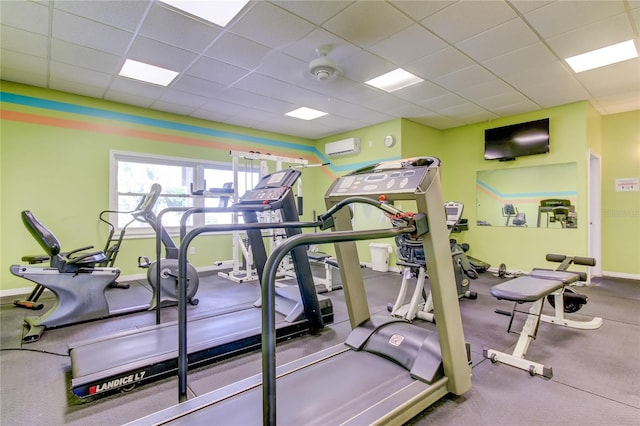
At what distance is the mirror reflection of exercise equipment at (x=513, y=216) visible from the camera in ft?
18.8

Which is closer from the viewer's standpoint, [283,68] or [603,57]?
[603,57]

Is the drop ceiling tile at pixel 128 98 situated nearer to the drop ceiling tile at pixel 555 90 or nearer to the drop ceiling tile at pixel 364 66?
the drop ceiling tile at pixel 364 66

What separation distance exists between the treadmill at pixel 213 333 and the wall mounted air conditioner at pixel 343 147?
3928 mm

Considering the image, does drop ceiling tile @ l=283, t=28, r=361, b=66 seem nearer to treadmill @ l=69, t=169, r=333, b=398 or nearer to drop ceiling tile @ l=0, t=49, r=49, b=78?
treadmill @ l=69, t=169, r=333, b=398

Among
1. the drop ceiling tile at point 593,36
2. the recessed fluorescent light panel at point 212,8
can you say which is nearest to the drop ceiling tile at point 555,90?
the drop ceiling tile at point 593,36

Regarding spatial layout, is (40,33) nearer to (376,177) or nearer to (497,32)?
(376,177)

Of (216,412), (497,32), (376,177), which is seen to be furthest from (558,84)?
(216,412)

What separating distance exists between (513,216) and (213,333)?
5.65m

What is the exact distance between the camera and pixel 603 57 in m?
3.68

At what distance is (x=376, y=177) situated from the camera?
205cm

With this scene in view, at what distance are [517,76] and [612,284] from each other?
3.59m

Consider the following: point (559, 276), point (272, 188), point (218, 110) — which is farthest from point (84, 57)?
point (559, 276)

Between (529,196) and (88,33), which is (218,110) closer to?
(88,33)

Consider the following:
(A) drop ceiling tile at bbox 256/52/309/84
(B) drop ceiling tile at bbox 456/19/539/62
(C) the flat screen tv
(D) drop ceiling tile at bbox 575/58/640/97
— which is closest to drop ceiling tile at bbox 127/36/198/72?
(A) drop ceiling tile at bbox 256/52/309/84
